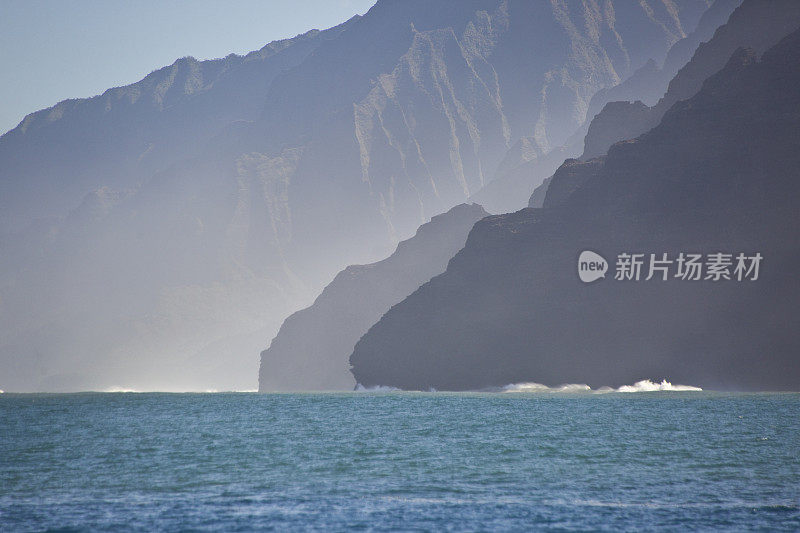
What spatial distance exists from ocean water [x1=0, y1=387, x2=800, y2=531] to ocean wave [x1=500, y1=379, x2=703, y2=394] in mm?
44913

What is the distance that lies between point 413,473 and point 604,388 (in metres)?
87.1

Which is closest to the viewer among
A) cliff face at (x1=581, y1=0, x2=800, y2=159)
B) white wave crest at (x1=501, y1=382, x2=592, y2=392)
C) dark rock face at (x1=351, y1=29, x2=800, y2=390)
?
dark rock face at (x1=351, y1=29, x2=800, y2=390)

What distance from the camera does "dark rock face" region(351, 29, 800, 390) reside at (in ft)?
373

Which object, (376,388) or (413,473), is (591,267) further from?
(413,473)

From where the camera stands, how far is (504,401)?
9512 cm

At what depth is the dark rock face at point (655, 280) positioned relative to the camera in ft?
373

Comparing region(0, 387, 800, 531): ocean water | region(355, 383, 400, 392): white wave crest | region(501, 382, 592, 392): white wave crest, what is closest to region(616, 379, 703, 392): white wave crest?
region(501, 382, 592, 392): white wave crest

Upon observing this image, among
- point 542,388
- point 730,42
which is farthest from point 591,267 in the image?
point 730,42

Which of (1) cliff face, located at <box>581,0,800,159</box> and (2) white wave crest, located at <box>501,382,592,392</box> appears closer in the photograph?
(2) white wave crest, located at <box>501,382,592,392</box>

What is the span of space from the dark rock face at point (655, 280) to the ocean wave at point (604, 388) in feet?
3.74

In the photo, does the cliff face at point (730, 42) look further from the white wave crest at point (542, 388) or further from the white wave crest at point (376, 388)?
the white wave crest at point (376, 388)

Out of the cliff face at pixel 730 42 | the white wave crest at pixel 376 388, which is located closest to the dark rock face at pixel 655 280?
the white wave crest at pixel 376 388

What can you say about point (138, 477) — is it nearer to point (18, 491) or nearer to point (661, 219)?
point (18, 491)

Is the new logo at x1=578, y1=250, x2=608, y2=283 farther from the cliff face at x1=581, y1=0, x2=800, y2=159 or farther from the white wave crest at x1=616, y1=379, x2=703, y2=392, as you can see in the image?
the cliff face at x1=581, y1=0, x2=800, y2=159
